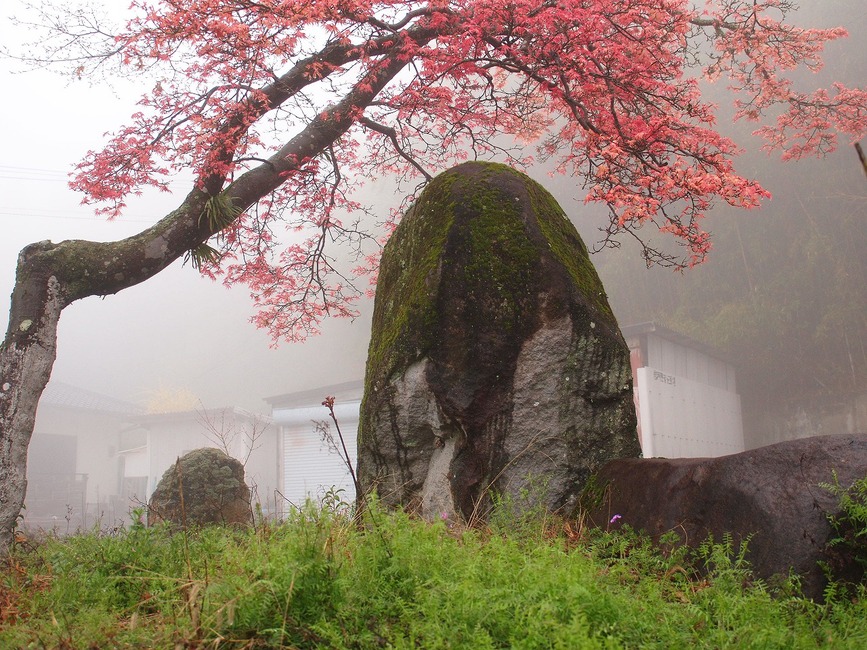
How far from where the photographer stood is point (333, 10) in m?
6.01

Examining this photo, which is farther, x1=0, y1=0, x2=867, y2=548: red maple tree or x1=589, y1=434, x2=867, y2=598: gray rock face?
x1=0, y1=0, x2=867, y2=548: red maple tree

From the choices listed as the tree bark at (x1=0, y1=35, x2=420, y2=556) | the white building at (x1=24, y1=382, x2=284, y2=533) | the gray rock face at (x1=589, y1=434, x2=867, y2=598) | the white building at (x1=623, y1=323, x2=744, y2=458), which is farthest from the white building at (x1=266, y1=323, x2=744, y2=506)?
the gray rock face at (x1=589, y1=434, x2=867, y2=598)

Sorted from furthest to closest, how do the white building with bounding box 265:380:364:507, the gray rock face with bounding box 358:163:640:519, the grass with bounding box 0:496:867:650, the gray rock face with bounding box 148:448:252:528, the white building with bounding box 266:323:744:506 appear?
1. the white building with bounding box 265:380:364:507
2. the white building with bounding box 266:323:744:506
3. the gray rock face with bounding box 148:448:252:528
4. the gray rock face with bounding box 358:163:640:519
5. the grass with bounding box 0:496:867:650

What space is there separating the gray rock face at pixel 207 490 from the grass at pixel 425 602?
A: 18.8 ft

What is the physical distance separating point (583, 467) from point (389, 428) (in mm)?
1327

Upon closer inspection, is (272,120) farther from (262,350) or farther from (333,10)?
(262,350)

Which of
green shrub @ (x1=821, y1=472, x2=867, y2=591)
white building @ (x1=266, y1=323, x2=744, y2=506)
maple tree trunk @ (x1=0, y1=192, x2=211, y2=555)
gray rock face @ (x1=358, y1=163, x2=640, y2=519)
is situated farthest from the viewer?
white building @ (x1=266, y1=323, x2=744, y2=506)

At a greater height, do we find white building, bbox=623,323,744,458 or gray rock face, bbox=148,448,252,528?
white building, bbox=623,323,744,458

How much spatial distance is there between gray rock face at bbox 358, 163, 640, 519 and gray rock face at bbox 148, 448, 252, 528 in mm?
4994

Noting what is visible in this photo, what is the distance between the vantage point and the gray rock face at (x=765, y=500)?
10.2ft

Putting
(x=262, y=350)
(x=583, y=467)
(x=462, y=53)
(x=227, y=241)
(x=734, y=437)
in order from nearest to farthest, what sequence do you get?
(x=583, y=467) < (x=462, y=53) < (x=227, y=241) < (x=734, y=437) < (x=262, y=350)

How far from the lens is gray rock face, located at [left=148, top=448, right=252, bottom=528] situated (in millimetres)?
8945

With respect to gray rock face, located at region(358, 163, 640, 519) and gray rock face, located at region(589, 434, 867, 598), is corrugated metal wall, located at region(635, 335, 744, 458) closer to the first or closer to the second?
gray rock face, located at region(358, 163, 640, 519)

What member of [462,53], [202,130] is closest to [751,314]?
[462,53]
